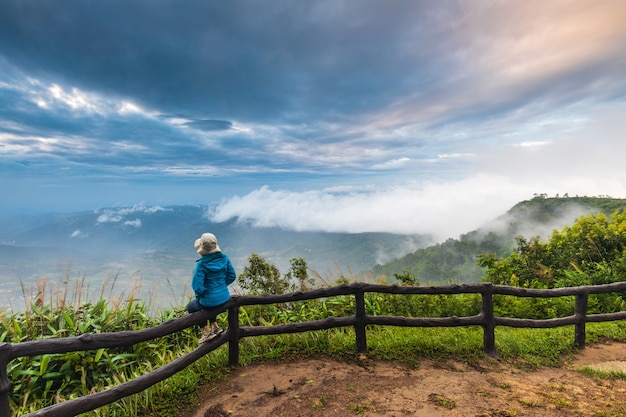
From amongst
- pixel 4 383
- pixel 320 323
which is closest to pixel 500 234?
pixel 320 323

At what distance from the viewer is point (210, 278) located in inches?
189

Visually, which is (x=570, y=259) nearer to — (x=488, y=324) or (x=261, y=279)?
(x=488, y=324)

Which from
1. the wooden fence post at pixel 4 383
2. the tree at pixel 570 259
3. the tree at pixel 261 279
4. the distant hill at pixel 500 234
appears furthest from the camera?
the distant hill at pixel 500 234

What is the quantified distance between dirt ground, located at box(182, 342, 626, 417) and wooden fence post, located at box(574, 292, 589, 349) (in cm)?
68

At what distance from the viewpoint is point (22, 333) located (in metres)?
5.88

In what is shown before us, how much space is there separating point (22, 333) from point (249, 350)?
4064 millimetres

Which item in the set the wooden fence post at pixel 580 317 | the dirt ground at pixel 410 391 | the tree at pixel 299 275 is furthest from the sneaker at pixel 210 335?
the wooden fence post at pixel 580 317

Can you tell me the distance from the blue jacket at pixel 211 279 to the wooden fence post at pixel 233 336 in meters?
0.39

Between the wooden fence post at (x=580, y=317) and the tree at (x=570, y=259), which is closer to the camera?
the wooden fence post at (x=580, y=317)

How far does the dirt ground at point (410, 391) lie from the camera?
4086mm

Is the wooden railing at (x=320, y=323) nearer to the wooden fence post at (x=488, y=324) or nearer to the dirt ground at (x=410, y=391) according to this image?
the wooden fence post at (x=488, y=324)

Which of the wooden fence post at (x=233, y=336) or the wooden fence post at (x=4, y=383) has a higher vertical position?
the wooden fence post at (x=4, y=383)

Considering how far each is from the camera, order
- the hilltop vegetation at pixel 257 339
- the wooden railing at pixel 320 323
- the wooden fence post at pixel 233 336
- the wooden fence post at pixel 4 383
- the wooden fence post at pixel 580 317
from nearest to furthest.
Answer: the wooden fence post at pixel 4 383 → the wooden railing at pixel 320 323 → the hilltop vegetation at pixel 257 339 → the wooden fence post at pixel 233 336 → the wooden fence post at pixel 580 317

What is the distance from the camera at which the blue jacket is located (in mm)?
4656
